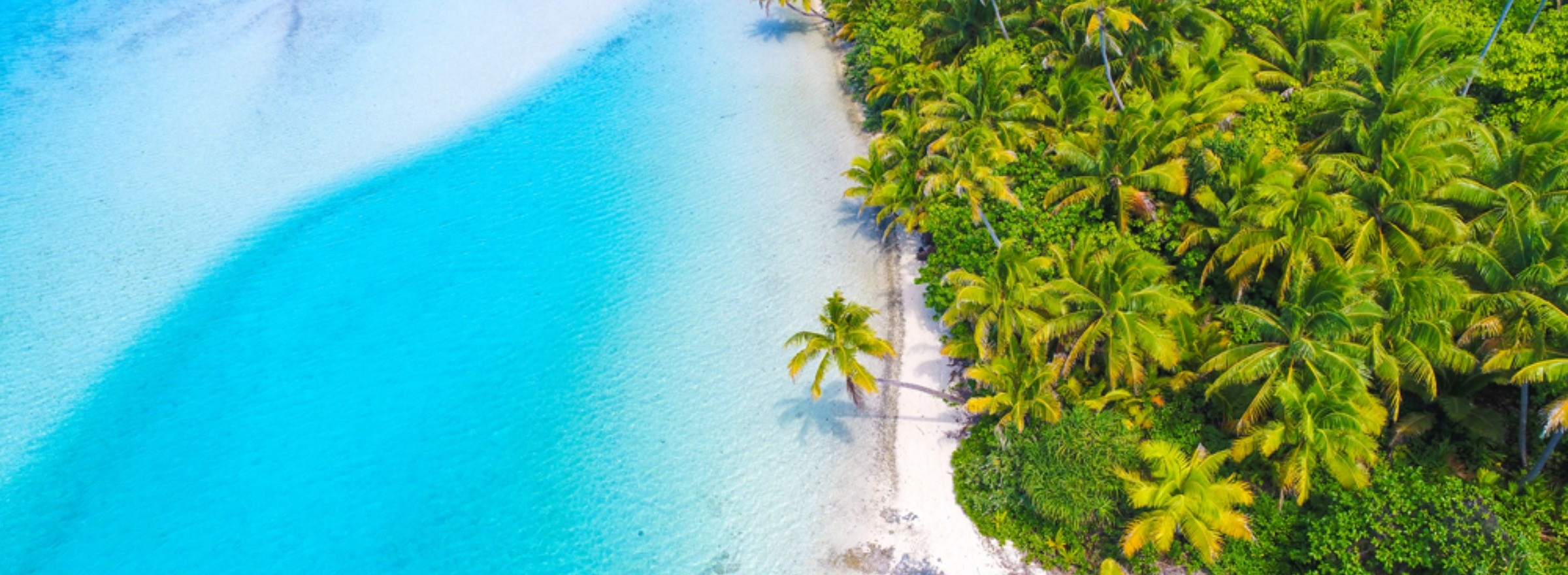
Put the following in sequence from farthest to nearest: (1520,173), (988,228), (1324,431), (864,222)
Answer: (864,222)
(988,228)
(1520,173)
(1324,431)

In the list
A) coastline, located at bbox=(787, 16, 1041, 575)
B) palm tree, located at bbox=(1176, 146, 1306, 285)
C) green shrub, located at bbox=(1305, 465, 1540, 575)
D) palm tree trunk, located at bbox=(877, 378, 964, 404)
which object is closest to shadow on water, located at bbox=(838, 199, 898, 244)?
coastline, located at bbox=(787, 16, 1041, 575)

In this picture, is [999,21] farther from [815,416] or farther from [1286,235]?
[815,416]

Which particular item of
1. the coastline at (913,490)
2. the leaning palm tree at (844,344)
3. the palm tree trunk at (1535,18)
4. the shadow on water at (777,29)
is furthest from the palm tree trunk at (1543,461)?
the shadow on water at (777,29)

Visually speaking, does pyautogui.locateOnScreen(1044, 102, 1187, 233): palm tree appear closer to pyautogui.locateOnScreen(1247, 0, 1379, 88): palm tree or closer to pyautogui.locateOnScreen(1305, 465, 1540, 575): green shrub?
pyautogui.locateOnScreen(1247, 0, 1379, 88): palm tree

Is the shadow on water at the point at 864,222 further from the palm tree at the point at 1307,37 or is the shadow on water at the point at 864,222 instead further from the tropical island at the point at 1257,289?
the palm tree at the point at 1307,37

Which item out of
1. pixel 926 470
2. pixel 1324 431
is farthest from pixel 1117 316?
pixel 926 470

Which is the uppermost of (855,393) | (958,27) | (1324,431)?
(958,27)

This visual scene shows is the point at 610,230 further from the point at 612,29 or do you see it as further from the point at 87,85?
the point at 87,85

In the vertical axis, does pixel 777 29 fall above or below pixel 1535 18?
above

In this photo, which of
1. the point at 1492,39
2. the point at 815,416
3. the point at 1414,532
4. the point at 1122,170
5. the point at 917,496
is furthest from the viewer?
the point at 1492,39
